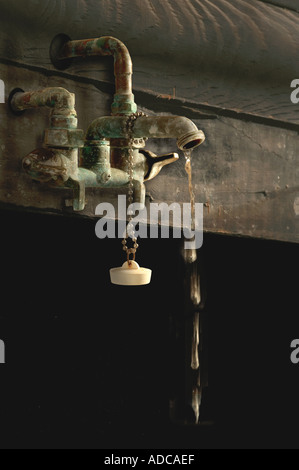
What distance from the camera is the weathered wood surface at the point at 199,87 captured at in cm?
139

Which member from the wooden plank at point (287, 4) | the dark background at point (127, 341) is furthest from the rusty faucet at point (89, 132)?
the wooden plank at point (287, 4)

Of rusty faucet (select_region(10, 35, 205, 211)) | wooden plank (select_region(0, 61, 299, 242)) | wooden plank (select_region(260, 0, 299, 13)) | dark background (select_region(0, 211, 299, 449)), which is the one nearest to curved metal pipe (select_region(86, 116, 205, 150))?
rusty faucet (select_region(10, 35, 205, 211))

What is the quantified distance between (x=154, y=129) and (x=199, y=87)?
0.34m

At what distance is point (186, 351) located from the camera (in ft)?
5.78

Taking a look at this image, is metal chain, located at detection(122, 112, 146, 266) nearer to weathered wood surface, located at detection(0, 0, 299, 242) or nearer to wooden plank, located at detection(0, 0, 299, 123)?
weathered wood surface, located at detection(0, 0, 299, 242)

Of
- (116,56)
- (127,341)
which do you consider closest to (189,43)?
(116,56)

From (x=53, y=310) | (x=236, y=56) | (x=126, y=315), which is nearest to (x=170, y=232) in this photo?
(x=126, y=315)

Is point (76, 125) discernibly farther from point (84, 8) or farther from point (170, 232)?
point (170, 232)

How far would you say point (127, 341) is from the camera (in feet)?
5.49

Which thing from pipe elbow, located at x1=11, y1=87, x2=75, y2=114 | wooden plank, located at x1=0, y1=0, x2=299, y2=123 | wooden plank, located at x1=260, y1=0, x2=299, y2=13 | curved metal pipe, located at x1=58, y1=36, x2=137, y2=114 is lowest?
pipe elbow, located at x1=11, y1=87, x2=75, y2=114

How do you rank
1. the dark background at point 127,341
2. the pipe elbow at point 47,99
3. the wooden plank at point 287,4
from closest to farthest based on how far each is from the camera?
the pipe elbow at point 47,99 → the dark background at point 127,341 → the wooden plank at point 287,4

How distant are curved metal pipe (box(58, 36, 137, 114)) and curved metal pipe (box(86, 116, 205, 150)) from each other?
0.05 meters

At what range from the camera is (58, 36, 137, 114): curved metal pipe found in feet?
4.60

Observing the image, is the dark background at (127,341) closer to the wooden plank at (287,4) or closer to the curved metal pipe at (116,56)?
the curved metal pipe at (116,56)
